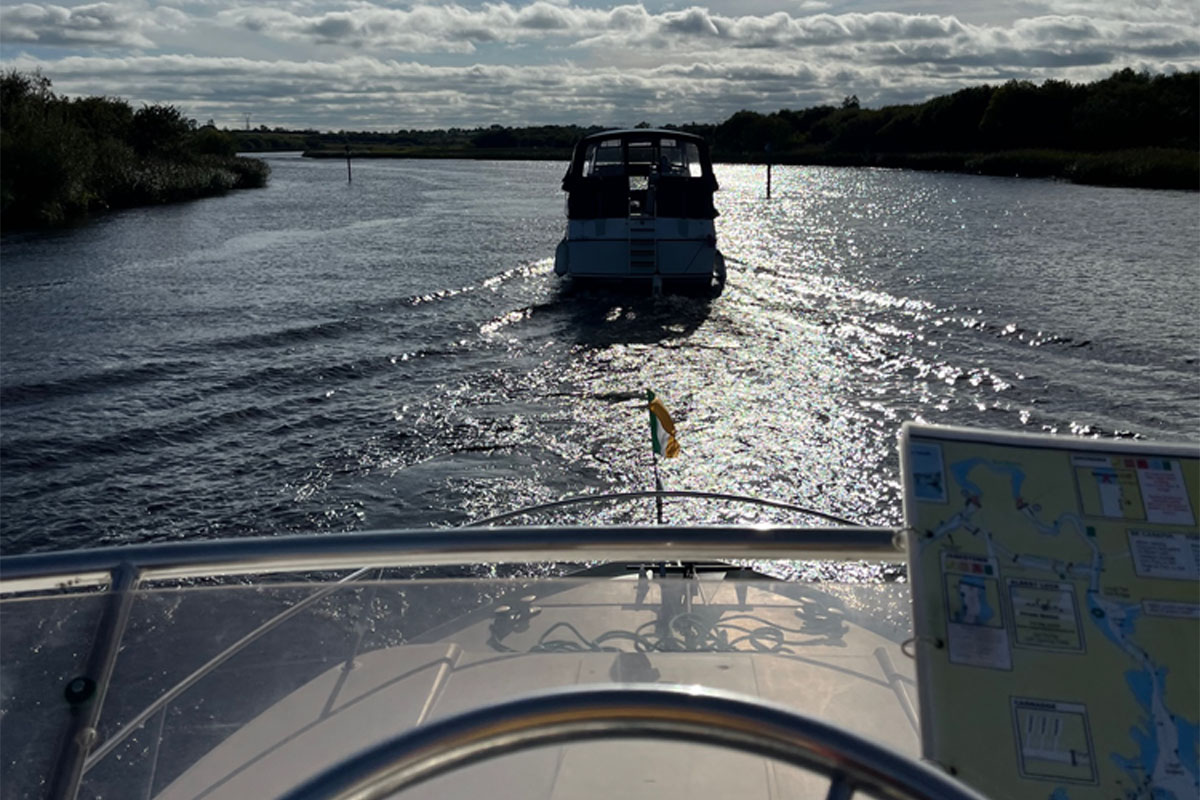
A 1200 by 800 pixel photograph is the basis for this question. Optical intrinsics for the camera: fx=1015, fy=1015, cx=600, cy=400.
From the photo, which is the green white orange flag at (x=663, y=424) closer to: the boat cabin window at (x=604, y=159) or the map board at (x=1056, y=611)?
the map board at (x=1056, y=611)

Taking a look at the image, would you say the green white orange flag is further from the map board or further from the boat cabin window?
the boat cabin window

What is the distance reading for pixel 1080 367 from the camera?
17.6 meters

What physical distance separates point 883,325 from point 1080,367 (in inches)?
177

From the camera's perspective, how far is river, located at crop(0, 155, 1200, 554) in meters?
12.7

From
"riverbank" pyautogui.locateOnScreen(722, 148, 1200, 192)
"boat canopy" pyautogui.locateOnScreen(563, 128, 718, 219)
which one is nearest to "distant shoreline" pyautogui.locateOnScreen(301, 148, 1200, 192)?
"riverbank" pyautogui.locateOnScreen(722, 148, 1200, 192)

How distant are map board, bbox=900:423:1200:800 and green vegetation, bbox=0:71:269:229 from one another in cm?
4419

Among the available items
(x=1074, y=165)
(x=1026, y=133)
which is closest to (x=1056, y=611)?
(x=1074, y=165)

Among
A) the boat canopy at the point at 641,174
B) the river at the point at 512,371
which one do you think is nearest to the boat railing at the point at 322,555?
the river at the point at 512,371

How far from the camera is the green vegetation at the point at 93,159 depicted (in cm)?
4100

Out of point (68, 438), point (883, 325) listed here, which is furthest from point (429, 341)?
point (883, 325)

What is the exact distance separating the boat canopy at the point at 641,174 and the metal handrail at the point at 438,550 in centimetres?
2248

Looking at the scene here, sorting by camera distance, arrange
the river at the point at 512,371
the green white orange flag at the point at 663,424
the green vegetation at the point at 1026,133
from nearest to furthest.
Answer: the green white orange flag at the point at 663,424, the river at the point at 512,371, the green vegetation at the point at 1026,133

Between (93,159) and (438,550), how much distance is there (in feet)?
169

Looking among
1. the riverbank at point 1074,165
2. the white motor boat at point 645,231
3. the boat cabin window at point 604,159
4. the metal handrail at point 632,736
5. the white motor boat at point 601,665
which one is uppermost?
the riverbank at point 1074,165
